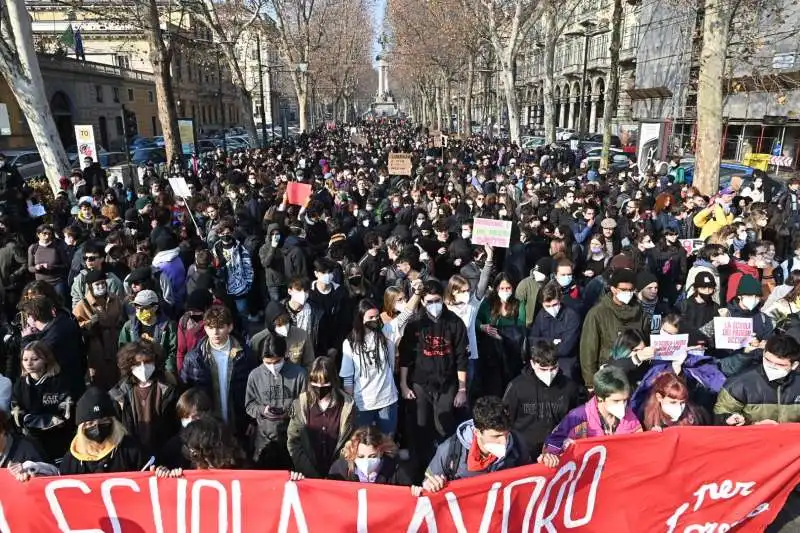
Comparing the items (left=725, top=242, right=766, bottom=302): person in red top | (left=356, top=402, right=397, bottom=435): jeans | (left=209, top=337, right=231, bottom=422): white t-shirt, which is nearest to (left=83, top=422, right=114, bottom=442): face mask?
(left=209, top=337, right=231, bottom=422): white t-shirt

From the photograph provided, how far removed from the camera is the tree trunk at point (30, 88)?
12.5 meters

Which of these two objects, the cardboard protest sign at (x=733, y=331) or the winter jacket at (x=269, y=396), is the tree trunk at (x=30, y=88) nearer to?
the winter jacket at (x=269, y=396)

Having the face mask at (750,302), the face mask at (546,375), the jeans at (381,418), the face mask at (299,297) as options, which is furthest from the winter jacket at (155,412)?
the face mask at (750,302)

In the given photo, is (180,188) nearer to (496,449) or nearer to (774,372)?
(496,449)

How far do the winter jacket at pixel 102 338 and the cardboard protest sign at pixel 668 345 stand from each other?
424 centimetres

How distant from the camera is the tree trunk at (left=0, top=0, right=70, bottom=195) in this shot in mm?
12516

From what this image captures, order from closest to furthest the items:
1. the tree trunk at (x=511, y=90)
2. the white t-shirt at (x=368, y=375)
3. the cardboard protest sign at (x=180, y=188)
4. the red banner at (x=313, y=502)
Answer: the red banner at (x=313, y=502) → the white t-shirt at (x=368, y=375) → the cardboard protest sign at (x=180, y=188) → the tree trunk at (x=511, y=90)

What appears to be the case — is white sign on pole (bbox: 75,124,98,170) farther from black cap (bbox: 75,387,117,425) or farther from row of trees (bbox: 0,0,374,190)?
black cap (bbox: 75,387,117,425)

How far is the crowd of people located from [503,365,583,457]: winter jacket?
1 centimetres

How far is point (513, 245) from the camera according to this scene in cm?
772

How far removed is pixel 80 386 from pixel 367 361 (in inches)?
81.8

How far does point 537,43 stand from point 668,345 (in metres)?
34.6

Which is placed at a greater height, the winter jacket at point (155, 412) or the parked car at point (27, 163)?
the parked car at point (27, 163)

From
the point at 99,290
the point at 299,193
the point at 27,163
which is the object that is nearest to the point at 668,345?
the point at 99,290
